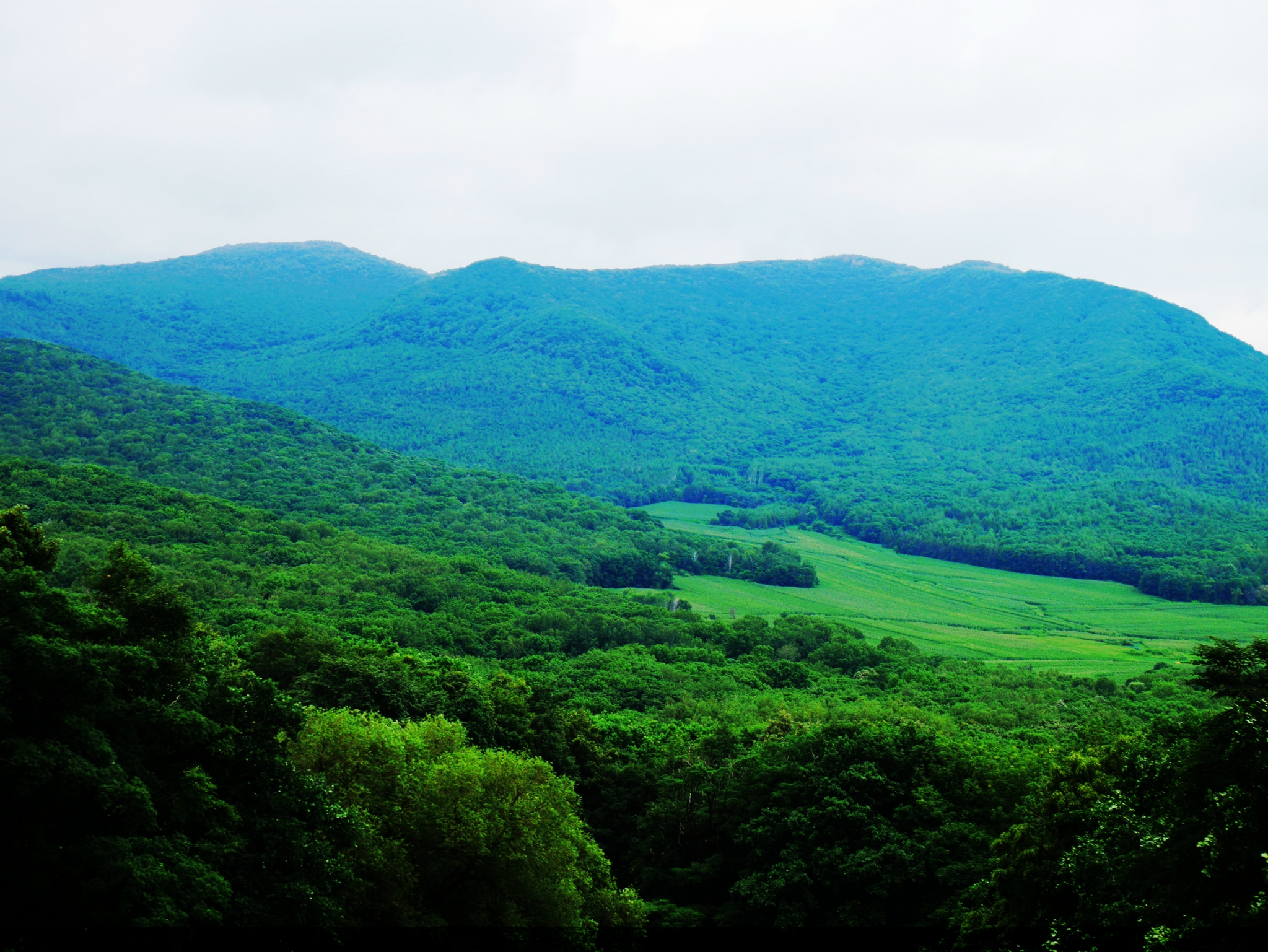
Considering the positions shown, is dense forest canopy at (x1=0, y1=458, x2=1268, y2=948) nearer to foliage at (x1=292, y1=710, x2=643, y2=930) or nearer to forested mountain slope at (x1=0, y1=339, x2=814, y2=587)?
foliage at (x1=292, y1=710, x2=643, y2=930)

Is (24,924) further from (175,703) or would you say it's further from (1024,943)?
(1024,943)

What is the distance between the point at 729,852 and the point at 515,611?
1986 inches

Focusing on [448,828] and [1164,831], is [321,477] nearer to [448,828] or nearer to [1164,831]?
[448,828]

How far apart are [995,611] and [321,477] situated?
94.7 m

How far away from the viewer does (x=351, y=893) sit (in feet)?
73.8

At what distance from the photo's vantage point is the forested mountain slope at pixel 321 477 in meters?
121

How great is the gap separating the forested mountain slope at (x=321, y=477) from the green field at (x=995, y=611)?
31.2 ft

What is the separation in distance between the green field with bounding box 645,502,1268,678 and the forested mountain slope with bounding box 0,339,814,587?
9.50 meters

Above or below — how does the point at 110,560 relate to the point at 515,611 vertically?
above

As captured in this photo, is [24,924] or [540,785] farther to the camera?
[540,785]

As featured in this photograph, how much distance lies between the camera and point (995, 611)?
117 metres

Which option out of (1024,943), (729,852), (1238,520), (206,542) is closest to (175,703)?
(1024,943)

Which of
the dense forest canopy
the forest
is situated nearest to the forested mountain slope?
the forest

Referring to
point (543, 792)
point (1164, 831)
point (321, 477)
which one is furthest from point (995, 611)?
point (1164, 831)
